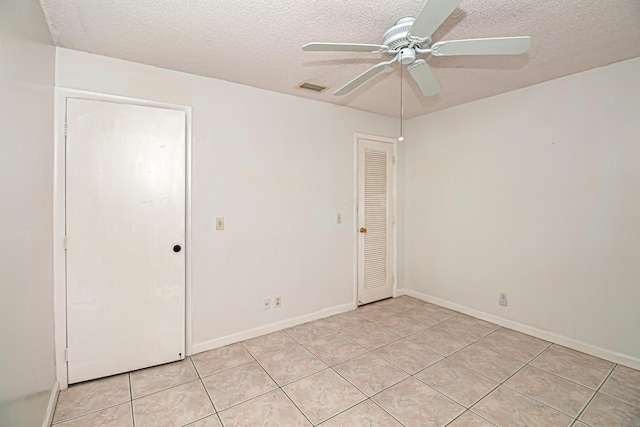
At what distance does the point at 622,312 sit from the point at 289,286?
2858mm

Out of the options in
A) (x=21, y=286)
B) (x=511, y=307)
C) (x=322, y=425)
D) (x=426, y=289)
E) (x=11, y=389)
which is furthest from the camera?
(x=426, y=289)

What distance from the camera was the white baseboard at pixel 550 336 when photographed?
7.84 feet

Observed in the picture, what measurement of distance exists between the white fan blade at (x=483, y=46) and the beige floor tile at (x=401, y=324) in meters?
2.47

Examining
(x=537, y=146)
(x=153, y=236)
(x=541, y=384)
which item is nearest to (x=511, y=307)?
(x=541, y=384)

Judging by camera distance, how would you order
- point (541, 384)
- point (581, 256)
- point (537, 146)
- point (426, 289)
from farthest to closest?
point (426, 289)
point (537, 146)
point (581, 256)
point (541, 384)

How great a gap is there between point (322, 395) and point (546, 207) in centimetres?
260

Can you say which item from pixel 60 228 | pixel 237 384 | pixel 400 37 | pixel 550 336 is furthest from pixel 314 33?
pixel 550 336

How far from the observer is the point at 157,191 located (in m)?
2.37

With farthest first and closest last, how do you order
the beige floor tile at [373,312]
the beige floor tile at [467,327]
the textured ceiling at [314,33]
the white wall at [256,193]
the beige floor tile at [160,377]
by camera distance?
1. the beige floor tile at [373,312]
2. the beige floor tile at [467,327]
3. the white wall at [256,193]
4. the beige floor tile at [160,377]
5. the textured ceiling at [314,33]

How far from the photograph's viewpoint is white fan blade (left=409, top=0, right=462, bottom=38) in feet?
3.90

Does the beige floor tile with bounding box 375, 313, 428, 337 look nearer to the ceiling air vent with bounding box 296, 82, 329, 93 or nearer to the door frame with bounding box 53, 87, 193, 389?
the ceiling air vent with bounding box 296, 82, 329, 93

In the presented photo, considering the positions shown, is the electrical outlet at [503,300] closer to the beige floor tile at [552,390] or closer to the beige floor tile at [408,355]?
the beige floor tile at [552,390]

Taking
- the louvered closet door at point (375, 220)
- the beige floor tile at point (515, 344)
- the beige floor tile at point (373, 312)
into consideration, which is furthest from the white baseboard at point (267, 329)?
the beige floor tile at point (515, 344)

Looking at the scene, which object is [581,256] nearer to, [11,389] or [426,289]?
[426,289]
